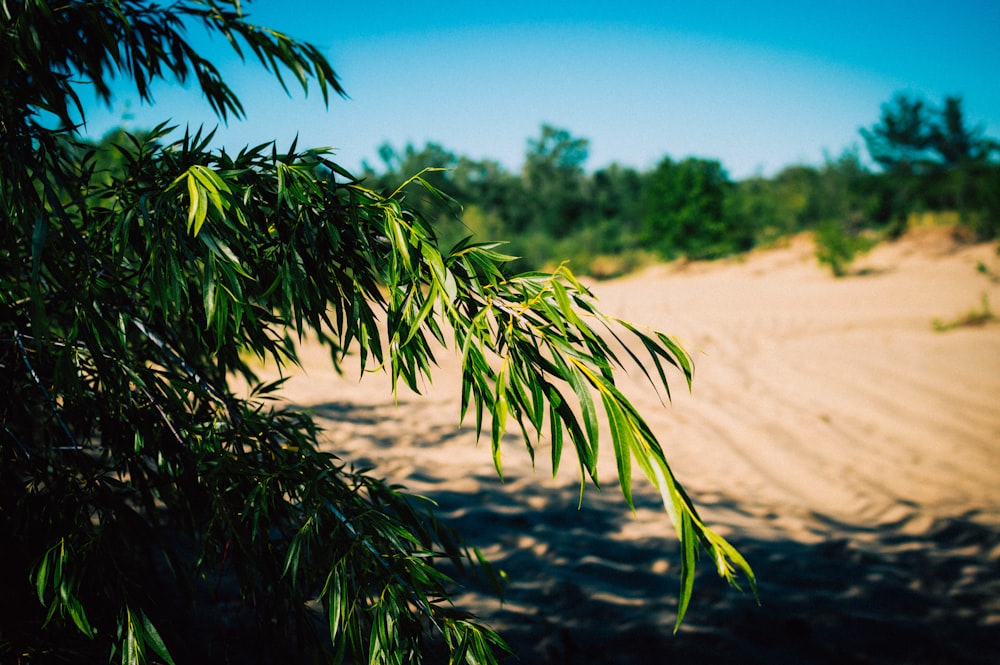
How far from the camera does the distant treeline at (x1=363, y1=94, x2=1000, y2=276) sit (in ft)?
65.5

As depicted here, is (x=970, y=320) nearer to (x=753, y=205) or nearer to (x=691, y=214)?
(x=691, y=214)

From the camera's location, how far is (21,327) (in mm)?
1715

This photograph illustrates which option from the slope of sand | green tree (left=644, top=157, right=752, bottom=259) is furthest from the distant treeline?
the slope of sand

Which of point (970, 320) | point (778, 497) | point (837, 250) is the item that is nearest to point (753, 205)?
point (837, 250)

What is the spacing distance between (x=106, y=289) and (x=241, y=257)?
1.93 ft

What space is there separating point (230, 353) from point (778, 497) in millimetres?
4890

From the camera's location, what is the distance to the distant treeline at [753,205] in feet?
65.5

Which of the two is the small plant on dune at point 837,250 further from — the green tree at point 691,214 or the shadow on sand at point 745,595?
the shadow on sand at point 745,595

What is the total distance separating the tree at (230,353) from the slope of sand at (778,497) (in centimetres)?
47

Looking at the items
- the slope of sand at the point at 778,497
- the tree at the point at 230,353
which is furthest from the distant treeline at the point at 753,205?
the tree at the point at 230,353

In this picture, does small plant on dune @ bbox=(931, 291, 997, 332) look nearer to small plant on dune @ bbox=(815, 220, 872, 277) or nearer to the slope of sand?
the slope of sand

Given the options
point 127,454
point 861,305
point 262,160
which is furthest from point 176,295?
point 861,305

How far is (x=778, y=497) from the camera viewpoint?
5.10m

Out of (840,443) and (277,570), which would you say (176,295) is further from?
(840,443)
